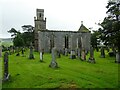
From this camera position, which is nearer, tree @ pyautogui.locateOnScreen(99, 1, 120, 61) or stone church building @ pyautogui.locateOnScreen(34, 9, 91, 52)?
tree @ pyautogui.locateOnScreen(99, 1, 120, 61)

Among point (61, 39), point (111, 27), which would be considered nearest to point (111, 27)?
point (111, 27)

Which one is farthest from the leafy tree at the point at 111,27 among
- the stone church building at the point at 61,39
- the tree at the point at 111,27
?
the stone church building at the point at 61,39

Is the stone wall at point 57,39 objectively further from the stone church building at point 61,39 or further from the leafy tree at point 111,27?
the leafy tree at point 111,27

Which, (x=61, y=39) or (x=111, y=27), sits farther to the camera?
(x=61, y=39)

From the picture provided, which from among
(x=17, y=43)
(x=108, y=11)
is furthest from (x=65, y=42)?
(x=108, y=11)

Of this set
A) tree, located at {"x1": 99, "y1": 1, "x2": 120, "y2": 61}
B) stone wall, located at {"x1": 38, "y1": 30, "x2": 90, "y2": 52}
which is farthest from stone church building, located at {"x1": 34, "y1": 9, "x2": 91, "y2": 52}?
tree, located at {"x1": 99, "y1": 1, "x2": 120, "y2": 61}

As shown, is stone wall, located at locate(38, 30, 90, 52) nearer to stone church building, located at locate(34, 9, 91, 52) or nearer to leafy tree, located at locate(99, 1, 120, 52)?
stone church building, located at locate(34, 9, 91, 52)

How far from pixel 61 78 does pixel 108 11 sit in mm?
22051

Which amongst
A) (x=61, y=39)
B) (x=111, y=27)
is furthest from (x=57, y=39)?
(x=111, y=27)

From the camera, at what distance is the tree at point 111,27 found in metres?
27.7

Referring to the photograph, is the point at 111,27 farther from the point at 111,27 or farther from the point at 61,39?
the point at 61,39

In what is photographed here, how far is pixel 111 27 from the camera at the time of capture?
3028 centimetres

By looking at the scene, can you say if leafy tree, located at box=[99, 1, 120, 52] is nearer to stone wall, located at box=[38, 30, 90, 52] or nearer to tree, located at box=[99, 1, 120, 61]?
tree, located at box=[99, 1, 120, 61]

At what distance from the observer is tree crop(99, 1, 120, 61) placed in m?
27.7
